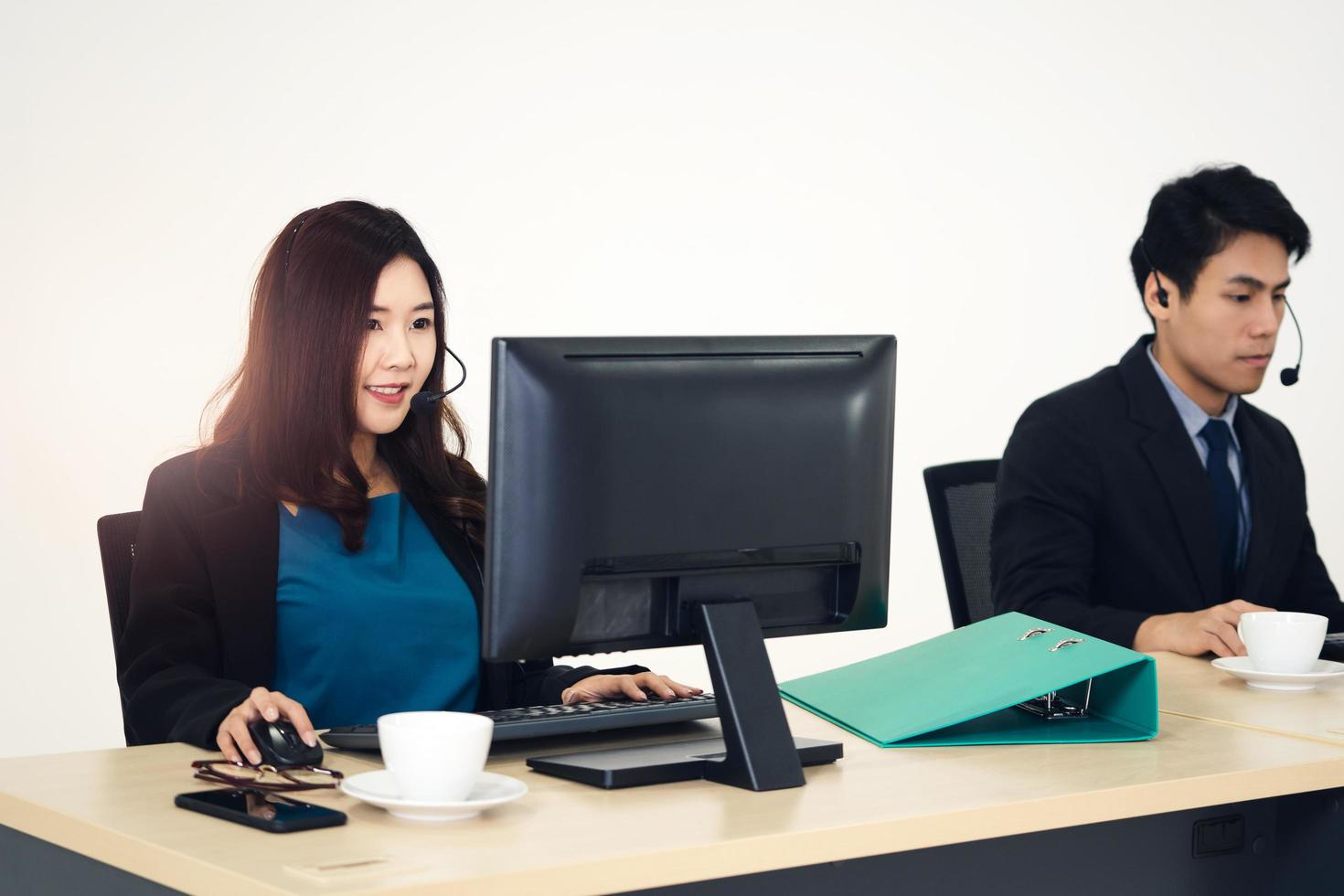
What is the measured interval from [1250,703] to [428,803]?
1145 millimetres

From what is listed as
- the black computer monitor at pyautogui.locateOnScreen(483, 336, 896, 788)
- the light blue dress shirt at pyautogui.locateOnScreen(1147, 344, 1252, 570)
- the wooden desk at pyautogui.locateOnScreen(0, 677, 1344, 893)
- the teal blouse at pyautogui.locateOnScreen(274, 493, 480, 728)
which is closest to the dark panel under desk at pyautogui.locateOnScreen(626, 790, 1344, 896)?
the wooden desk at pyautogui.locateOnScreen(0, 677, 1344, 893)

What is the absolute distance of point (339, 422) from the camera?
6.72 ft

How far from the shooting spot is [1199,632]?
229 cm

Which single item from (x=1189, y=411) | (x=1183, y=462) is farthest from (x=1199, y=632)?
(x=1189, y=411)

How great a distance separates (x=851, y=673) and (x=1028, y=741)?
0.30 m

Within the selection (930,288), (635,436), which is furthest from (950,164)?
(635,436)

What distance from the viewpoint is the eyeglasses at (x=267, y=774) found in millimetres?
1399

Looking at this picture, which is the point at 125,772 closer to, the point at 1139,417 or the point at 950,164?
the point at 1139,417

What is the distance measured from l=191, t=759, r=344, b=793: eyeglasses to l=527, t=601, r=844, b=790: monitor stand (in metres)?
0.20

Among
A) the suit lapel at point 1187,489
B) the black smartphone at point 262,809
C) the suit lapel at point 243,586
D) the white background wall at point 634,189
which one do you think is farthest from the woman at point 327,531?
the white background wall at point 634,189

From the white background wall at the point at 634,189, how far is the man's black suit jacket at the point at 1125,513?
1.67 meters

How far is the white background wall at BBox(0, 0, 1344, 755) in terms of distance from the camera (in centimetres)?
350

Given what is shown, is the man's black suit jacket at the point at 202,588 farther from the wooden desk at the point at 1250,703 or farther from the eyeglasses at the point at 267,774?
the wooden desk at the point at 1250,703

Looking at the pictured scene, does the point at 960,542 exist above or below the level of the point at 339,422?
below
